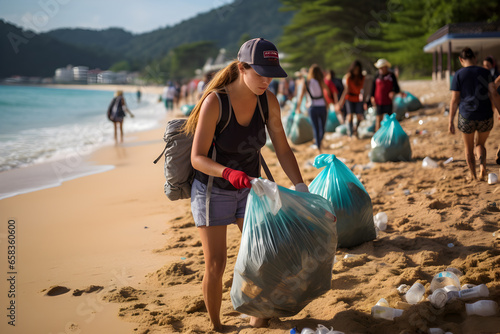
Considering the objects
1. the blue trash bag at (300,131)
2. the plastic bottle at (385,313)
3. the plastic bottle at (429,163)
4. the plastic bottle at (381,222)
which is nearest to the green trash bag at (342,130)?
the blue trash bag at (300,131)

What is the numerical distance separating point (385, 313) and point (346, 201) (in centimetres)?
122

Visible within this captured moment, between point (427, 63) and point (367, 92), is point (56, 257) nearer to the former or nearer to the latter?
point (367, 92)

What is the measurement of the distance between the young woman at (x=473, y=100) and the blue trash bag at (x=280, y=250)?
354cm

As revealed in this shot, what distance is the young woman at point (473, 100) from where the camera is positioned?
5086 mm

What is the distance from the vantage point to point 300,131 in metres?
9.70

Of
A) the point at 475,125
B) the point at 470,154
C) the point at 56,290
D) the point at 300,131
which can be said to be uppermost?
the point at 475,125

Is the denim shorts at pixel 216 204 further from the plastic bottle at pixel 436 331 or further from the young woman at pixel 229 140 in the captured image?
the plastic bottle at pixel 436 331

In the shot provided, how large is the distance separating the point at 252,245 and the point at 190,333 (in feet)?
2.48

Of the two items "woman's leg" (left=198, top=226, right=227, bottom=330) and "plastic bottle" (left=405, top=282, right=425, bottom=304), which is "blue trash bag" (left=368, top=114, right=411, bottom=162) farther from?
"woman's leg" (left=198, top=226, right=227, bottom=330)

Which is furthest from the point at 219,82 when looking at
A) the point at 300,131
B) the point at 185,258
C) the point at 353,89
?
the point at 300,131

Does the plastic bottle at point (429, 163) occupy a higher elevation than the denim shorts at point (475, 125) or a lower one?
lower

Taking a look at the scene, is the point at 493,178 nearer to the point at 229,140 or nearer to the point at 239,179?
the point at 229,140

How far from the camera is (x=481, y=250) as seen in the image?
3.39m

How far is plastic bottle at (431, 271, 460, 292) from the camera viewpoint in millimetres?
2744
